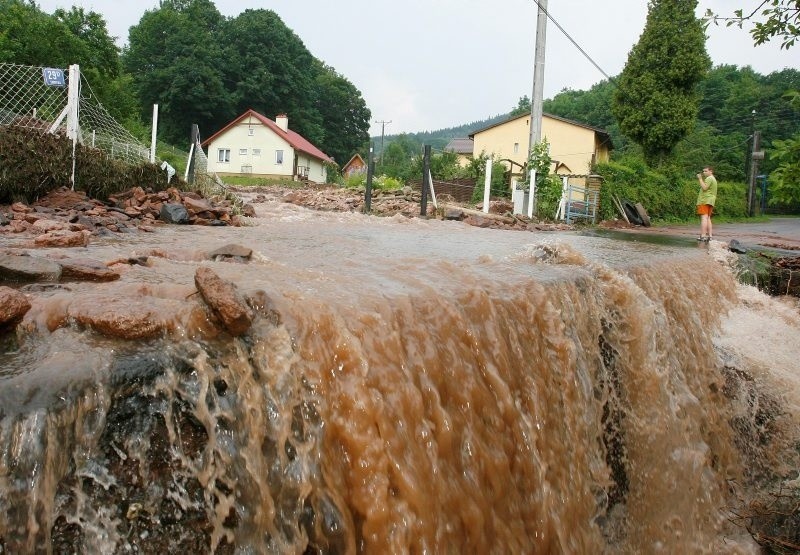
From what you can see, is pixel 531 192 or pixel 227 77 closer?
pixel 531 192

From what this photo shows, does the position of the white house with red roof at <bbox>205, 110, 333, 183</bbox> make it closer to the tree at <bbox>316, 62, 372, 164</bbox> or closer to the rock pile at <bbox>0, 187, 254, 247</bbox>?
the tree at <bbox>316, 62, 372, 164</bbox>

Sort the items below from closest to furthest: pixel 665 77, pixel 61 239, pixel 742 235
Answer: pixel 61 239
pixel 742 235
pixel 665 77

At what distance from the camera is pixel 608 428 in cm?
430

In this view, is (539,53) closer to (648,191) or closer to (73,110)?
(648,191)

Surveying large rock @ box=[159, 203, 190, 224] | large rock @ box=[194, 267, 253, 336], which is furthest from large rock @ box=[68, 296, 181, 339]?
large rock @ box=[159, 203, 190, 224]

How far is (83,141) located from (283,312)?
21.1 feet

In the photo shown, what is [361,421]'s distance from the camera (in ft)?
8.41

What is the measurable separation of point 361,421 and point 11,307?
1384 mm

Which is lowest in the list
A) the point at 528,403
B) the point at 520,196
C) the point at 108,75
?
the point at 528,403

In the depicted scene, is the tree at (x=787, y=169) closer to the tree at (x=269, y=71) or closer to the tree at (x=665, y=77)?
the tree at (x=665, y=77)

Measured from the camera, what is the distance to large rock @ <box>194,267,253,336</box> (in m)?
2.56

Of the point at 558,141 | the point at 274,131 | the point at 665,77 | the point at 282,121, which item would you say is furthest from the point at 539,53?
the point at 282,121

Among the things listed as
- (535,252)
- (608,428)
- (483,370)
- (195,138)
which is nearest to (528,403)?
(483,370)

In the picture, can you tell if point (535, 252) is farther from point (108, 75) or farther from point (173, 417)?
point (108, 75)
